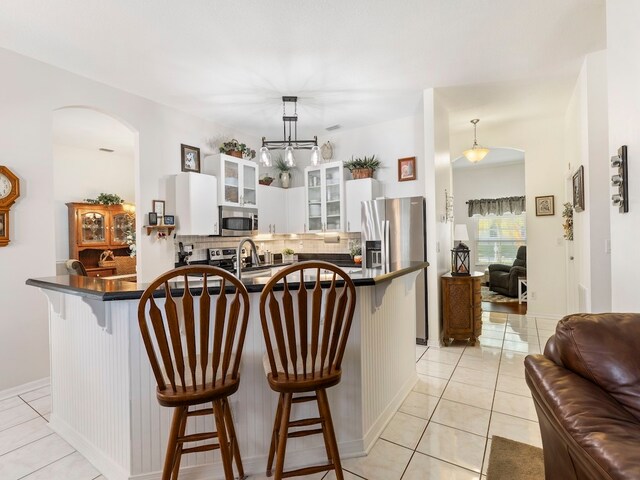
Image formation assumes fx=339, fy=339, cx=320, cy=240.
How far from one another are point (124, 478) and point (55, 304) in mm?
1147

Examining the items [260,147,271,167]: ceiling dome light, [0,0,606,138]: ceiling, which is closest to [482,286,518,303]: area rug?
[0,0,606,138]: ceiling

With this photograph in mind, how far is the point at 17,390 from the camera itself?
288 centimetres

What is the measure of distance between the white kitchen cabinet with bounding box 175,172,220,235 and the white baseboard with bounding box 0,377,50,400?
75.5 inches

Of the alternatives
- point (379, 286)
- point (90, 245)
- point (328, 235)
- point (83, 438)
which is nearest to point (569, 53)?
point (379, 286)

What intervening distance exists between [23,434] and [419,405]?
2.75 metres

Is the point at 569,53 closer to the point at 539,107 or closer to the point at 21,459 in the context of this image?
the point at 539,107

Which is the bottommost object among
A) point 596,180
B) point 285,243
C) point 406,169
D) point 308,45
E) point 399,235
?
point 285,243

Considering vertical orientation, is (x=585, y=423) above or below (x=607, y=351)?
below

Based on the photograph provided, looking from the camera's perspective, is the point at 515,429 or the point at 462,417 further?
the point at 462,417

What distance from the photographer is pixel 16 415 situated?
2516 millimetres

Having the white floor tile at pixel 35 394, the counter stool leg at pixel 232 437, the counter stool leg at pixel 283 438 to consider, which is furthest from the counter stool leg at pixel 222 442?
the white floor tile at pixel 35 394

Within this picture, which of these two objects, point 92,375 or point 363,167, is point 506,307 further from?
point 92,375

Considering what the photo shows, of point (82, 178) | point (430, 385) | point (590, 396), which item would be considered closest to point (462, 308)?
point (430, 385)

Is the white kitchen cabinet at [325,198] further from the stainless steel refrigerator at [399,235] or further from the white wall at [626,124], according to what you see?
the white wall at [626,124]
